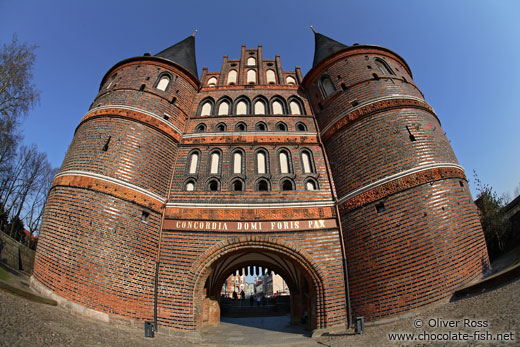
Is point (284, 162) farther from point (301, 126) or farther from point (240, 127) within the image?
point (240, 127)

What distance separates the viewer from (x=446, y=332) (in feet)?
17.1

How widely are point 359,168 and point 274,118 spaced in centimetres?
482

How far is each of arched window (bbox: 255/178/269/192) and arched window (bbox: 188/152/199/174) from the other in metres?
2.62

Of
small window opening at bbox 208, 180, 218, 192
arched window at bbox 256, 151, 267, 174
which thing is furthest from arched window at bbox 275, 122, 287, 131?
small window opening at bbox 208, 180, 218, 192

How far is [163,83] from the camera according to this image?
12.5m

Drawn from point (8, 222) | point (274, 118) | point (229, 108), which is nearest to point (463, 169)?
point (274, 118)

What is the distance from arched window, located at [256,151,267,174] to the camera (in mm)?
10906

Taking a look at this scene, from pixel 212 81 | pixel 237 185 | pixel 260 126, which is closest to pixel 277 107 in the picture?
pixel 260 126

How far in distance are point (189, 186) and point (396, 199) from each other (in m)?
7.31

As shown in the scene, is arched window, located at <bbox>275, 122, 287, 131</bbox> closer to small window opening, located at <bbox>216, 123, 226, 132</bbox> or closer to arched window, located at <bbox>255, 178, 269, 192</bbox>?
small window opening, located at <bbox>216, 123, 226, 132</bbox>

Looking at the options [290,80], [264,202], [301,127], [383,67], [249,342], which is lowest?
[249,342]

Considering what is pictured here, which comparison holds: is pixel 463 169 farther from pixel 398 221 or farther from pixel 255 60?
pixel 255 60

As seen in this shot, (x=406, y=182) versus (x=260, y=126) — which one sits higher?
(x=260, y=126)

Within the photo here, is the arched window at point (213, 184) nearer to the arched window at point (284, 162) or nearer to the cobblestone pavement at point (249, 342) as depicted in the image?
the arched window at point (284, 162)
